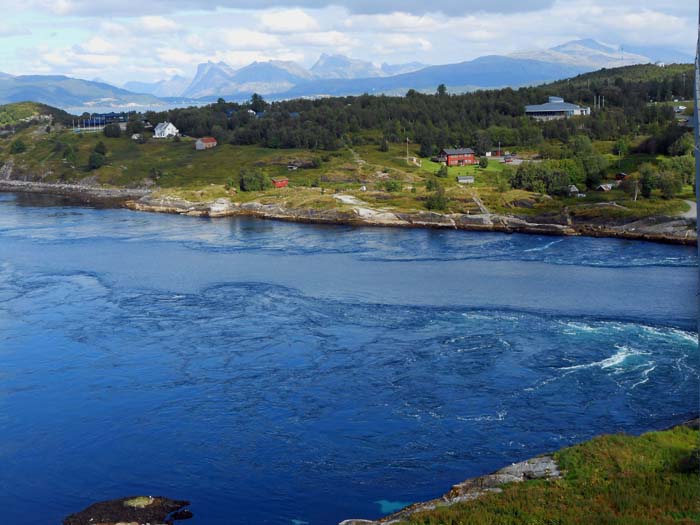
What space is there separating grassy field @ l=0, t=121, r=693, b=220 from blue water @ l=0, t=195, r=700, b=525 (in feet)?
32.9

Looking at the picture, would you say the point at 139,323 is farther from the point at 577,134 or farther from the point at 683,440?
the point at 577,134

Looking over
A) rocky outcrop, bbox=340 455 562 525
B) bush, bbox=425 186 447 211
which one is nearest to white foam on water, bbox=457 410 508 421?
rocky outcrop, bbox=340 455 562 525

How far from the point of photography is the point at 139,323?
3003cm

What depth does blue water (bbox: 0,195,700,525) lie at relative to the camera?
1836 cm

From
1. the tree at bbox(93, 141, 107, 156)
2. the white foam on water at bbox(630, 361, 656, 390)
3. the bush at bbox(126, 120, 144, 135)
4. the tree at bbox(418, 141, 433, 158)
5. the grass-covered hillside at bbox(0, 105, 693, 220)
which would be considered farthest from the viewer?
the bush at bbox(126, 120, 144, 135)

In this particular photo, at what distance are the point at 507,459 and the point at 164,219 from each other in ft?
143

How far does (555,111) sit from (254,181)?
3875 cm

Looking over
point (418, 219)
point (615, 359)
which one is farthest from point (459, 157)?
point (615, 359)

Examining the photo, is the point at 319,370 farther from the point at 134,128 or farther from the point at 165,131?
the point at 134,128

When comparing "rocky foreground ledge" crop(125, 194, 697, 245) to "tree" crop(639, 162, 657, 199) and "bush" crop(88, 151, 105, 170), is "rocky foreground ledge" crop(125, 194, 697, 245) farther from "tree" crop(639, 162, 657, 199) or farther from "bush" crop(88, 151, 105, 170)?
"bush" crop(88, 151, 105, 170)

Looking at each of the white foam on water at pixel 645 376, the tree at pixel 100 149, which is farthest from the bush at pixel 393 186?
the tree at pixel 100 149

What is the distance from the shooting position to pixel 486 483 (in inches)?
655

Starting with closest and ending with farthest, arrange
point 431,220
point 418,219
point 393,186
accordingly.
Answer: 1. point 431,220
2. point 418,219
3. point 393,186

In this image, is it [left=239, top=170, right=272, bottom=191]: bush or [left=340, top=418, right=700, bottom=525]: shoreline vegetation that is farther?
[left=239, top=170, right=272, bottom=191]: bush
